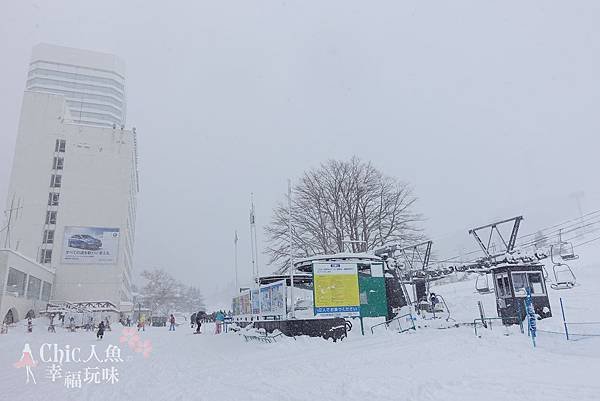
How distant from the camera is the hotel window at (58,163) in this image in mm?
70500

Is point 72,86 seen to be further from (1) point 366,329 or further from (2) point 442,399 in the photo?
(2) point 442,399

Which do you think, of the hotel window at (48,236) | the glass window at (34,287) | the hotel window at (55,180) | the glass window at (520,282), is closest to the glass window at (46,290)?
the glass window at (34,287)

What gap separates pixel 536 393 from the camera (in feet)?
26.0

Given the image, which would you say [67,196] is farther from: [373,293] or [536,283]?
[536,283]

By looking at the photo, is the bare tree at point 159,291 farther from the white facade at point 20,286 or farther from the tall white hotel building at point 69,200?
the white facade at point 20,286

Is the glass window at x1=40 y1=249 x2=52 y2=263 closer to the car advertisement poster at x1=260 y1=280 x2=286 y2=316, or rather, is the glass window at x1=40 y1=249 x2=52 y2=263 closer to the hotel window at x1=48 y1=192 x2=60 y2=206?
the hotel window at x1=48 y1=192 x2=60 y2=206

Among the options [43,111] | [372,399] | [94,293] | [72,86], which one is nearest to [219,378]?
[372,399]

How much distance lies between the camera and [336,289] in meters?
20.0

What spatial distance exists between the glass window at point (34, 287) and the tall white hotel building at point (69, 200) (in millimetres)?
8811

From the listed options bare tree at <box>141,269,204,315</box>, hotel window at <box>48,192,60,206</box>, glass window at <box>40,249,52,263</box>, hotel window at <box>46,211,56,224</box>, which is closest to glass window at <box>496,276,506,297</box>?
glass window at <box>40,249,52,263</box>

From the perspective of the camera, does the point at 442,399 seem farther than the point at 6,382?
No

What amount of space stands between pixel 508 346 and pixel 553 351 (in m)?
1.22

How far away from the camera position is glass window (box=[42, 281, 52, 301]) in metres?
57.5

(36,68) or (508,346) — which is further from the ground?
(36,68)
